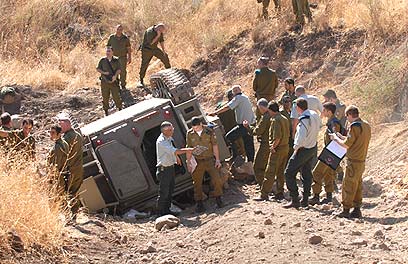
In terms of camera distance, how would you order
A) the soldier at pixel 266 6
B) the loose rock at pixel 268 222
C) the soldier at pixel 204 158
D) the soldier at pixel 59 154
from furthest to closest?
the soldier at pixel 266 6
the soldier at pixel 204 158
the soldier at pixel 59 154
the loose rock at pixel 268 222

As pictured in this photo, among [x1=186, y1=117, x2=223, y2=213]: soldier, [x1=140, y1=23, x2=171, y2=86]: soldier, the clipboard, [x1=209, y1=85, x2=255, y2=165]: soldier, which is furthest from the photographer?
[x1=140, y1=23, x2=171, y2=86]: soldier

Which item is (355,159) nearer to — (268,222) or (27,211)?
(268,222)

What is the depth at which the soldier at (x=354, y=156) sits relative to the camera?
403 inches

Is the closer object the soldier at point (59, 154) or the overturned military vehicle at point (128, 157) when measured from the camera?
the soldier at point (59, 154)

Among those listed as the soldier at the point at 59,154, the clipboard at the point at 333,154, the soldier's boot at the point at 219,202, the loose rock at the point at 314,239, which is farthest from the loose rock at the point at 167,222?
the loose rock at the point at 314,239

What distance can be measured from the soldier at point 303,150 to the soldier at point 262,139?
111 cm

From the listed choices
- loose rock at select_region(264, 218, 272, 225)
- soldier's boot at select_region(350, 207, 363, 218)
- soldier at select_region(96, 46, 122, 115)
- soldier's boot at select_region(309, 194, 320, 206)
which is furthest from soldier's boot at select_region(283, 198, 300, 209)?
soldier at select_region(96, 46, 122, 115)

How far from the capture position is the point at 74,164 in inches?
440

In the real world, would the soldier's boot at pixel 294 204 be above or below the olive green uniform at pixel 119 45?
below

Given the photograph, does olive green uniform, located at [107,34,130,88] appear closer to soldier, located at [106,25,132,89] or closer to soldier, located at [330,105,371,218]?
soldier, located at [106,25,132,89]

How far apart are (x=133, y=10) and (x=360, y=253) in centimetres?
1851

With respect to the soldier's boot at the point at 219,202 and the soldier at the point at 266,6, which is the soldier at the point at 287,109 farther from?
the soldier at the point at 266,6

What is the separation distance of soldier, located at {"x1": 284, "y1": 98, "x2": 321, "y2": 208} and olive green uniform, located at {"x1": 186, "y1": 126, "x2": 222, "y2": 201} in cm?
122

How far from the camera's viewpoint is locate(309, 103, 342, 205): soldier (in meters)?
11.5
